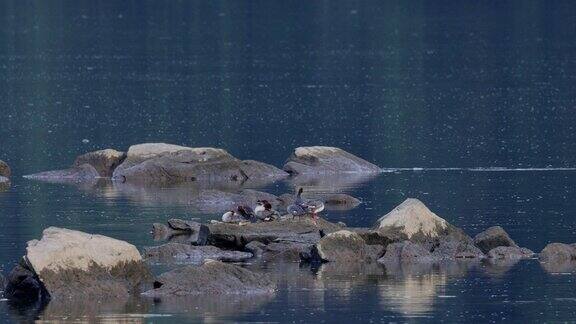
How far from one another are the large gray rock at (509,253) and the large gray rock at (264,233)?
3112mm

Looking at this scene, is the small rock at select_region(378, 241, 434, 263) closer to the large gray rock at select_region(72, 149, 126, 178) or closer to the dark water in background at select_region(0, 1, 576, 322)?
the dark water in background at select_region(0, 1, 576, 322)

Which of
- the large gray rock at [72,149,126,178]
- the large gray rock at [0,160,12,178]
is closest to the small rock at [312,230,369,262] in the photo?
the large gray rock at [72,149,126,178]

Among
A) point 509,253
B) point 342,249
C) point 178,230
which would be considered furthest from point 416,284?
point 178,230

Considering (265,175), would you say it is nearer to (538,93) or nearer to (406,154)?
(406,154)

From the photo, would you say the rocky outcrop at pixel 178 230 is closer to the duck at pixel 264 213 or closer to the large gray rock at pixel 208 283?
the duck at pixel 264 213

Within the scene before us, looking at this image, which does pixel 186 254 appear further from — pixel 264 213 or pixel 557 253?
pixel 557 253

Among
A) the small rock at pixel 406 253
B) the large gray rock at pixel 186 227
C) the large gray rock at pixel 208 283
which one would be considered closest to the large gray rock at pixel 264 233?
the small rock at pixel 406 253

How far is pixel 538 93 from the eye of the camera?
79.4m

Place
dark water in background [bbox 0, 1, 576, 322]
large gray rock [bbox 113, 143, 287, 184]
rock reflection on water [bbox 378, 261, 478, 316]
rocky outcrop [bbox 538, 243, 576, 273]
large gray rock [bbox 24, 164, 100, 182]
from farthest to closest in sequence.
Result: large gray rock [bbox 24, 164, 100, 182], large gray rock [bbox 113, 143, 287, 184], rocky outcrop [bbox 538, 243, 576, 273], dark water in background [bbox 0, 1, 576, 322], rock reflection on water [bbox 378, 261, 478, 316]

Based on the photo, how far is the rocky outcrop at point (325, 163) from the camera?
50.8m

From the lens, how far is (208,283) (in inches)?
1215

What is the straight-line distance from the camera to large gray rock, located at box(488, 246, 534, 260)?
35156mm

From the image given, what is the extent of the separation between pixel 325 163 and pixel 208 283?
20262mm

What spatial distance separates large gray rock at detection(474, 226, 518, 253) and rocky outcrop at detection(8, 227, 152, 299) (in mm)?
7623
